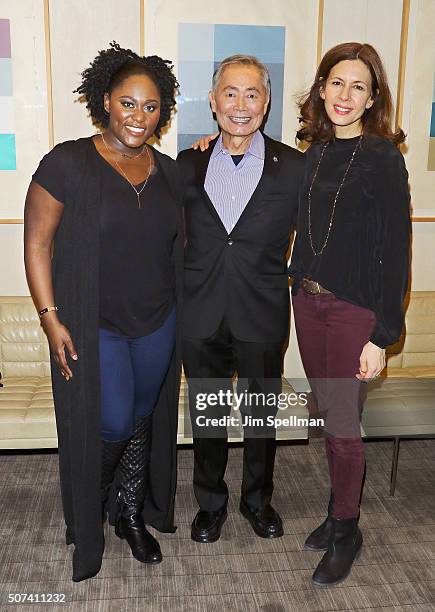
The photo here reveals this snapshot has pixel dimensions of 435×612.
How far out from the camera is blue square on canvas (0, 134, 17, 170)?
3879mm

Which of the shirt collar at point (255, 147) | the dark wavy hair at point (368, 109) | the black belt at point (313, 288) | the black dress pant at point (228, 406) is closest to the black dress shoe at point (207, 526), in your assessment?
the black dress pant at point (228, 406)

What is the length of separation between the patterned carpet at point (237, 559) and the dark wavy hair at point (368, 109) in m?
1.70

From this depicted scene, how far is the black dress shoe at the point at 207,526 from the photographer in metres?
2.96

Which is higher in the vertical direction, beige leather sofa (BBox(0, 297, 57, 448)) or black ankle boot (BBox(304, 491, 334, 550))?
beige leather sofa (BBox(0, 297, 57, 448))

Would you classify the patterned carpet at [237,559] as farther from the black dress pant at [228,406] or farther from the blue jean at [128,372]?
Result: the blue jean at [128,372]

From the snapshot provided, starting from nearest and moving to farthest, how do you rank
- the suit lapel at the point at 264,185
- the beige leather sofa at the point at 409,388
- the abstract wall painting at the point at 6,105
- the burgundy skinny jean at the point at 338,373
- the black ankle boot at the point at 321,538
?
the burgundy skinny jean at the point at 338,373 → the suit lapel at the point at 264,185 → the black ankle boot at the point at 321,538 → the beige leather sofa at the point at 409,388 → the abstract wall painting at the point at 6,105

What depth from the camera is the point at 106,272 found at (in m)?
2.42

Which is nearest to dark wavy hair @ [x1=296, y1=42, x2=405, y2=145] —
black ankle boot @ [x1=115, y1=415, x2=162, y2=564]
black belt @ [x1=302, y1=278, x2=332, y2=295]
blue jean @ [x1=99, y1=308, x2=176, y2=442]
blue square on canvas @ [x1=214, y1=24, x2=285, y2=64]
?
black belt @ [x1=302, y1=278, x2=332, y2=295]

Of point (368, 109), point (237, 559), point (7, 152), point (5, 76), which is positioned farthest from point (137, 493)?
point (5, 76)

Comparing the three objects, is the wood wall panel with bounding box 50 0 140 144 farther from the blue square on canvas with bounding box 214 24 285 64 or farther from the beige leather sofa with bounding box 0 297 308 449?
the beige leather sofa with bounding box 0 297 308 449

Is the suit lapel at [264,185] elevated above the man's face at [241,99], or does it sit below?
below

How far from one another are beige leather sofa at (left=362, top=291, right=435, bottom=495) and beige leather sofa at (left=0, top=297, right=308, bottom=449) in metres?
0.38

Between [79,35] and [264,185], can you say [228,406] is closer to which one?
[264,185]

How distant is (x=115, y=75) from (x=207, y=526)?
188 centimetres
